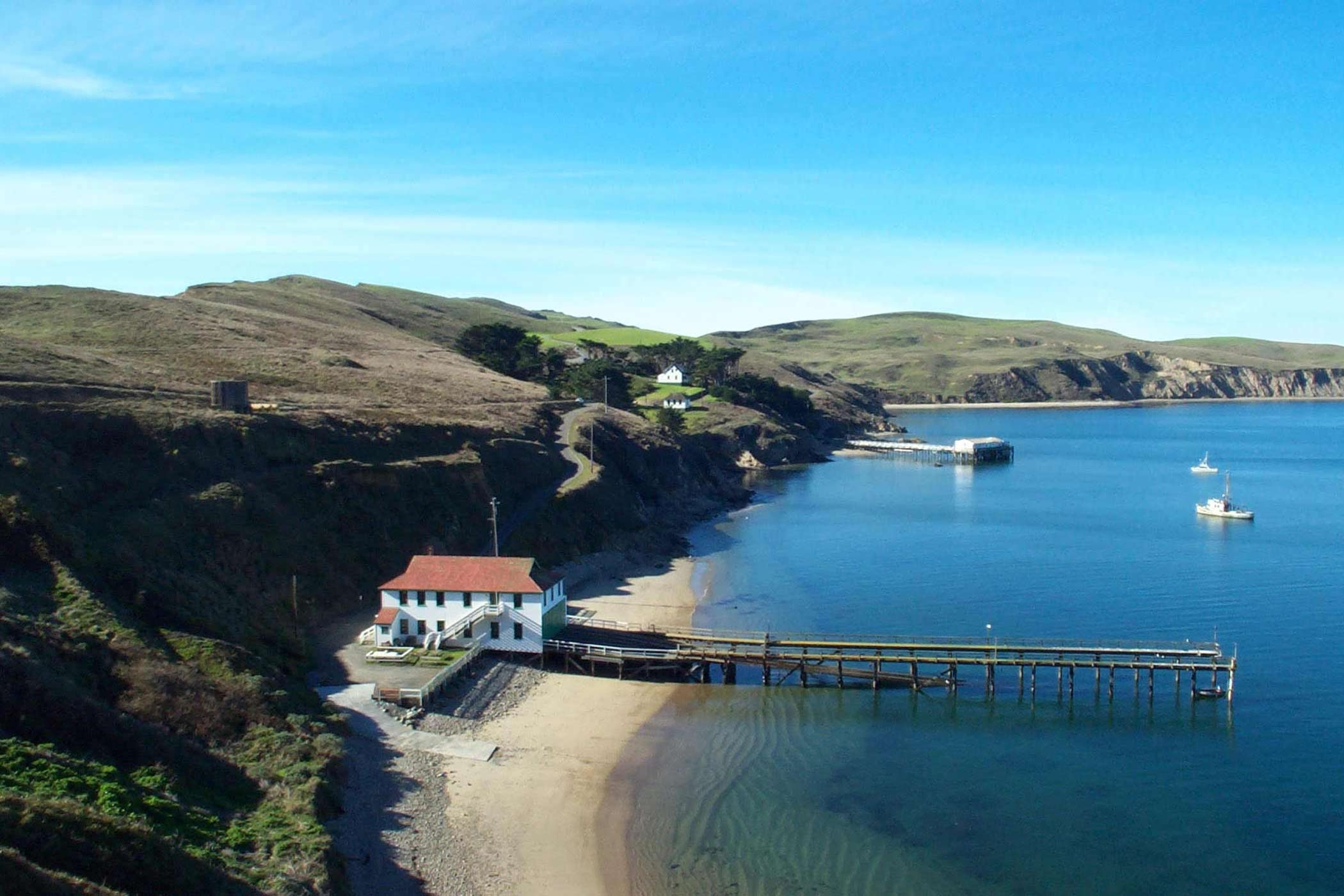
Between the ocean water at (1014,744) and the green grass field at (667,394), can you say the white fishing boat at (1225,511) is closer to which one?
the ocean water at (1014,744)

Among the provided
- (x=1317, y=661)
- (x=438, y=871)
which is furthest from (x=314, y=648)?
(x=1317, y=661)

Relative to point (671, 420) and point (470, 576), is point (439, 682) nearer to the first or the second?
point (470, 576)

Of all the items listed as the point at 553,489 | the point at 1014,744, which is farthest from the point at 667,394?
the point at 1014,744

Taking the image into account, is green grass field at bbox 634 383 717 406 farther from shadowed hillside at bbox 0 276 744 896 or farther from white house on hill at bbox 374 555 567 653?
white house on hill at bbox 374 555 567 653

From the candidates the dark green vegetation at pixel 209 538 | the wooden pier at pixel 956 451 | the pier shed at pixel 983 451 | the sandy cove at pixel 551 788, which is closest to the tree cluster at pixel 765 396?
the wooden pier at pixel 956 451

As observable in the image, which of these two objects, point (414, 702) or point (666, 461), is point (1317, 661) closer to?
point (414, 702)

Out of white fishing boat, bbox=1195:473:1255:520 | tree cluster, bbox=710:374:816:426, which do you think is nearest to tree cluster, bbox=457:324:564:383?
tree cluster, bbox=710:374:816:426
